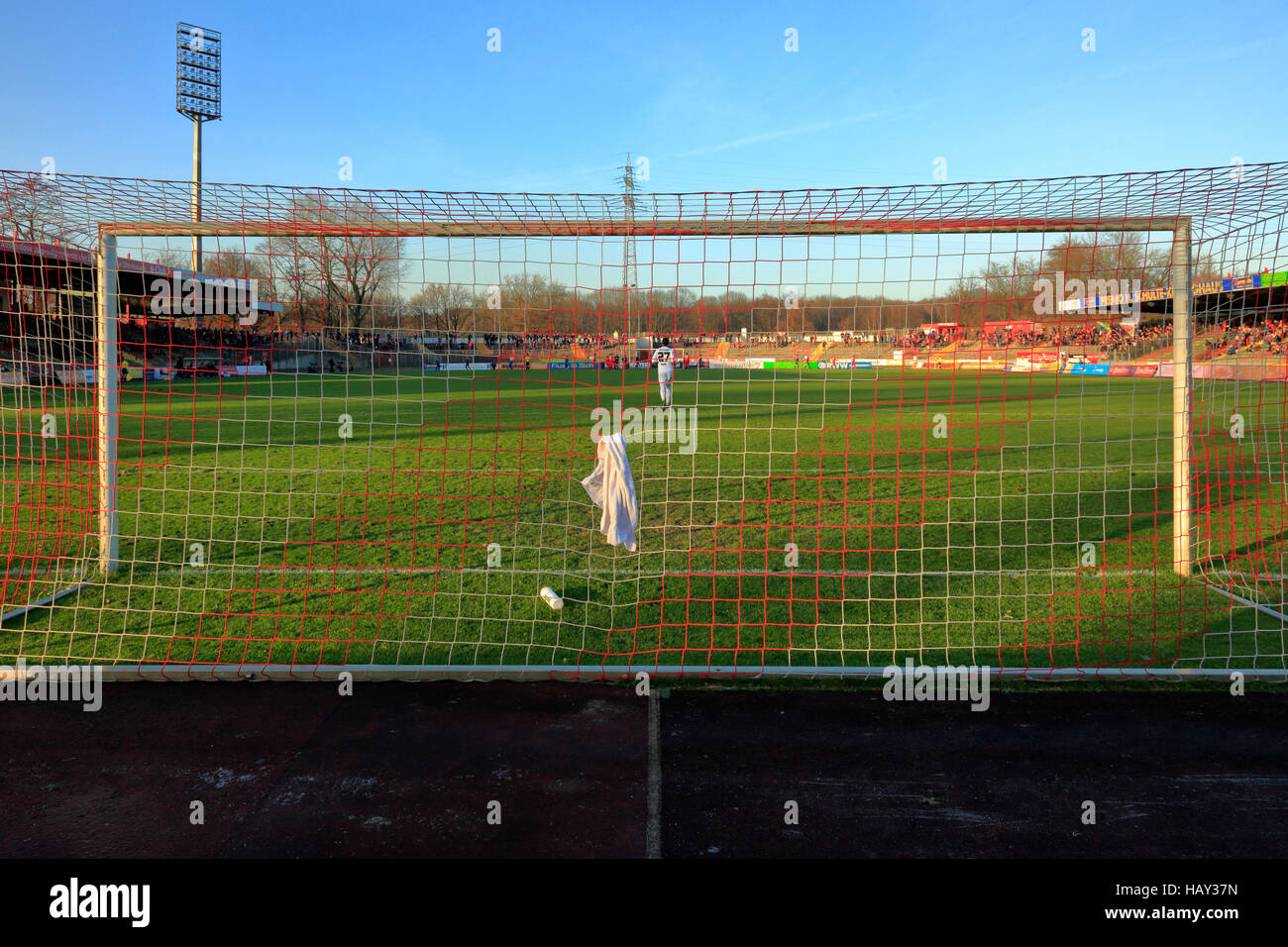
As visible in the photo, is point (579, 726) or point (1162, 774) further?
point (579, 726)

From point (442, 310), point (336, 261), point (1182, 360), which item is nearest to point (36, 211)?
point (336, 261)

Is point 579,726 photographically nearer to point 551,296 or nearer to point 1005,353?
point 551,296

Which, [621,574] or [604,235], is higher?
[604,235]

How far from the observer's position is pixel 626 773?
4.20 m

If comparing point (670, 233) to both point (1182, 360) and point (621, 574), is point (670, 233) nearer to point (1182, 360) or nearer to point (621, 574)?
point (621, 574)

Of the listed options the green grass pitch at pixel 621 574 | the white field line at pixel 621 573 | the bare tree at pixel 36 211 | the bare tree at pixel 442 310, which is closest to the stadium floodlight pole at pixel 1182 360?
the green grass pitch at pixel 621 574

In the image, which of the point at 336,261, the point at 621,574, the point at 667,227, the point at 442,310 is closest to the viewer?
the point at 667,227

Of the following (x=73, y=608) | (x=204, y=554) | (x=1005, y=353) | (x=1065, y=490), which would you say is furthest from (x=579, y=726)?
(x=1065, y=490)

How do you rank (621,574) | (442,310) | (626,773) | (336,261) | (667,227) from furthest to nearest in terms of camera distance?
(442,310), (621,574), (336,261), (667,227), (626,773)

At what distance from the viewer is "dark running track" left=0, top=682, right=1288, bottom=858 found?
3.61 metres

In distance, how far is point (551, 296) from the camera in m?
7.16

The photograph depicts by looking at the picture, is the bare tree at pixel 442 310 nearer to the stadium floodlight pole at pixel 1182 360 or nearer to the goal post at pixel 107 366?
the goal post at pixel 107 366
